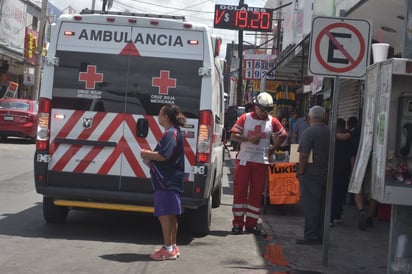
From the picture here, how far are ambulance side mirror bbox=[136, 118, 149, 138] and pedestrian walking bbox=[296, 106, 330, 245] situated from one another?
2.02 meters

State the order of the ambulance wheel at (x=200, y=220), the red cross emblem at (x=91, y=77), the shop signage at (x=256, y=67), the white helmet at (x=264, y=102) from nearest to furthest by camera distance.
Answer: the red cross emblem at (x=91, y=77) → the ambulance wheel at (x=200, y=220) → the white helmet at (x=264, y=102) → the shop signage at (x=256, y=67)

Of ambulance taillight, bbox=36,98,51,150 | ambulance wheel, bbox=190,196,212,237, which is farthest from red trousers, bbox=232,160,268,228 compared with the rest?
ambulance taillight, bbox=36,98,51,150

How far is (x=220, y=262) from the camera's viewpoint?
695 centimetres

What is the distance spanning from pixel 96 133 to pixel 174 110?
50.7 inches

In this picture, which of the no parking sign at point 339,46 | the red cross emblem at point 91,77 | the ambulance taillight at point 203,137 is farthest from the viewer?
the red cross emblem at point 91,77

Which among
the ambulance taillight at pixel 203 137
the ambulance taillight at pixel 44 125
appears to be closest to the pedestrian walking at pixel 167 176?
the ambulance taillight at pixel 203 137

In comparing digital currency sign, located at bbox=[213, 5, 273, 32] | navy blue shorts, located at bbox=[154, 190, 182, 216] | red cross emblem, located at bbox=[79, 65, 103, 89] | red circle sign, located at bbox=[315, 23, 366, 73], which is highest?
digital currency sign, located at bbox=[213, 5, 273, 32]

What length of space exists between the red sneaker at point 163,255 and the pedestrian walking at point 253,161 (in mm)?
1967

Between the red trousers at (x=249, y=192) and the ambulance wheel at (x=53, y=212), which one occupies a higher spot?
the red trousers at (x=249, y=192)

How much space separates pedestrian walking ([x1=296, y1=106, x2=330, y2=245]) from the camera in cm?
788

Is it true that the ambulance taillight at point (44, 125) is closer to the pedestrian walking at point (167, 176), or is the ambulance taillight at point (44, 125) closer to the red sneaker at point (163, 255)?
the pedestrian walking at point (167, 176)

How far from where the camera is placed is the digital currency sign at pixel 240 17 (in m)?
27.3

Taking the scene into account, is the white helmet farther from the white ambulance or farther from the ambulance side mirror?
the ambulance side mirror

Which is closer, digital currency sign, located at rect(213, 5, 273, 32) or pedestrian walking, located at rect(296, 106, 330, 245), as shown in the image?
pedestrian walking, located at rect(296, 106, 330, 245)
